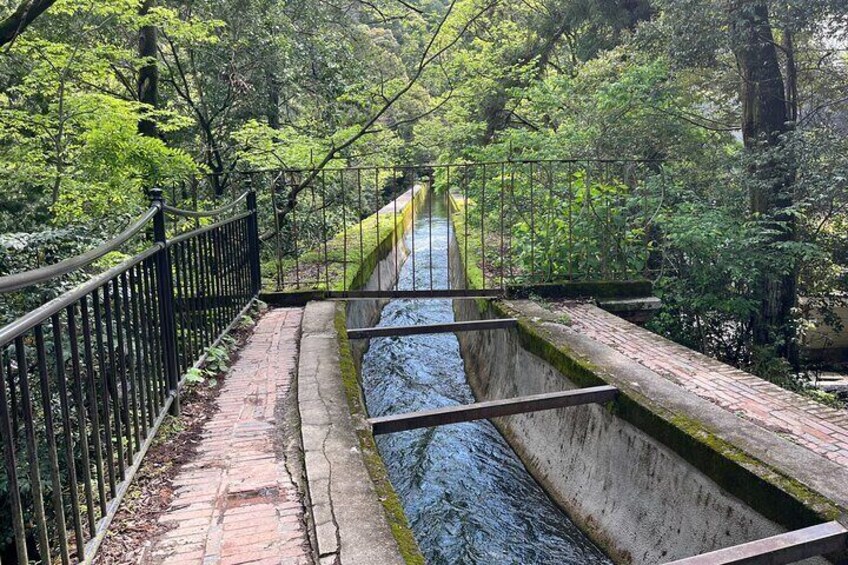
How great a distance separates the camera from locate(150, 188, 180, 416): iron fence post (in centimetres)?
315

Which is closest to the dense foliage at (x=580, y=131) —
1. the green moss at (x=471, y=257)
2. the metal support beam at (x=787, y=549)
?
the green moss at (x=471, y=257)

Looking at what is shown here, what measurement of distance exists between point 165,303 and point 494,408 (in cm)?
207

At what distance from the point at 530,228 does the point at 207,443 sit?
14.9 ft

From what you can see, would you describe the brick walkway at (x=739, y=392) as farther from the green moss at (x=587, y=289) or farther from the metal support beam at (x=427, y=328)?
the green moss at (x=587, y=289)

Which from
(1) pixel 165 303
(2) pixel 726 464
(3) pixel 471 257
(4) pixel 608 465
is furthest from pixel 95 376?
(3) pixel 471 257

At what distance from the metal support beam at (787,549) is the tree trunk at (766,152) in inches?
174

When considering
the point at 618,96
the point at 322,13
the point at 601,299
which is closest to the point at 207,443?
the point at 601,299

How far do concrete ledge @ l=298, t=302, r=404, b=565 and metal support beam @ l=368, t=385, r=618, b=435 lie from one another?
0.37 meters

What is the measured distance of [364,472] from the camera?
2676 mm

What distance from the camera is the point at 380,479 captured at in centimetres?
268

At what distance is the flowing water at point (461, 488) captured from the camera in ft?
12.4

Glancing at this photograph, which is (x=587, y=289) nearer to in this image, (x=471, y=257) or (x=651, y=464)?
(x=471, y=257)

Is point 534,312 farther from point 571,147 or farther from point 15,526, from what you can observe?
point 15,526

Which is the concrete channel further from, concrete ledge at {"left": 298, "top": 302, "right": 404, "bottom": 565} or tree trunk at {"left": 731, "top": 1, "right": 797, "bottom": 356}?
tree trunk at {"left": 731, "top": 1, "right": 797, "bottom": 356}
